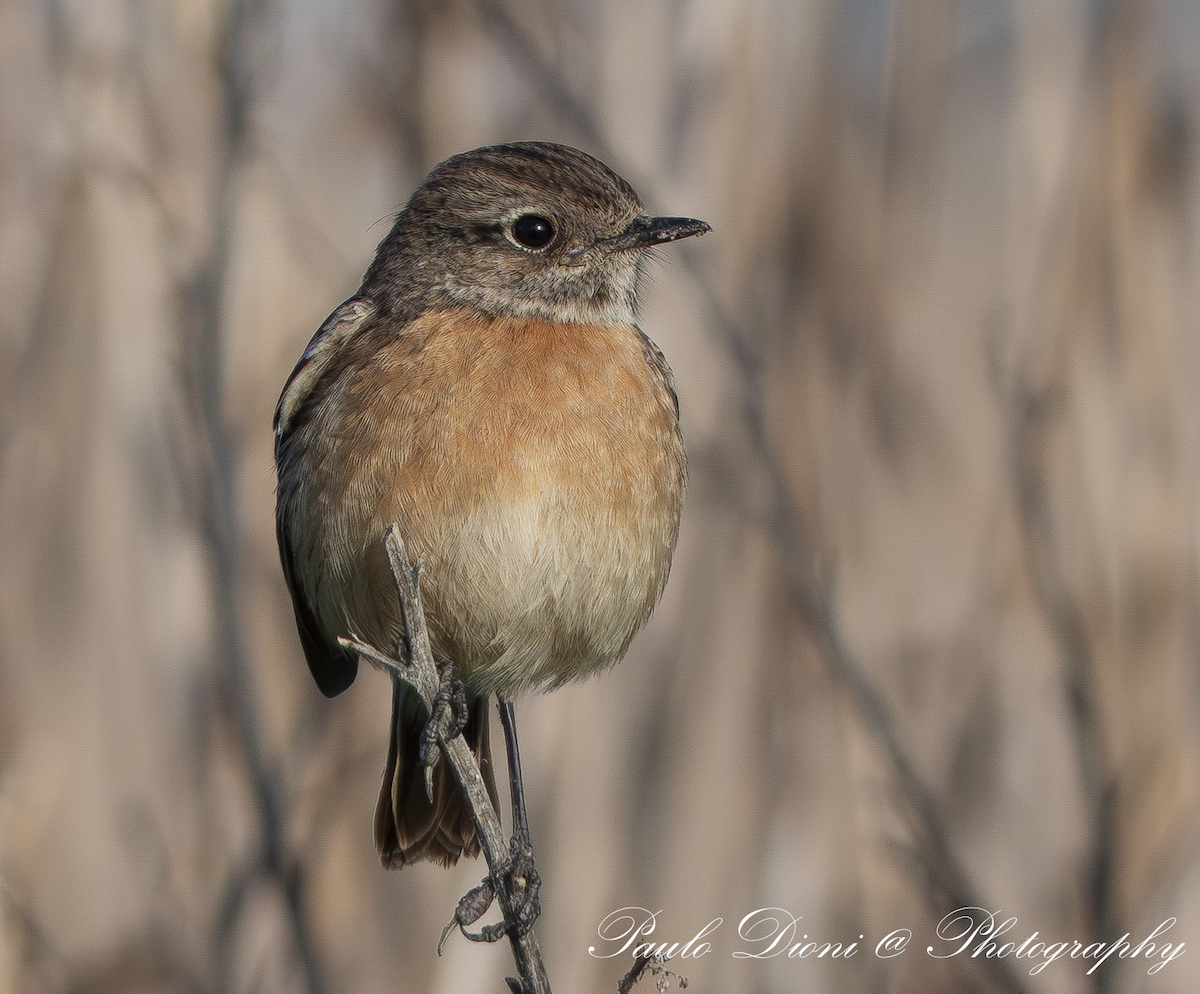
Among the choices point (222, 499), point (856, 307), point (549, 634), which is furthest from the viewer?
point (856, 307)

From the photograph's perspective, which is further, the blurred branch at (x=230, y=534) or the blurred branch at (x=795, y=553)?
the blurred branch at (x=230, y=534)

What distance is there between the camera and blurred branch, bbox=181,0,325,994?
3.82m

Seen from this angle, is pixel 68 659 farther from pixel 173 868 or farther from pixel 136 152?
pixel 136 152

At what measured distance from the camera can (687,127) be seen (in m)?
4.10

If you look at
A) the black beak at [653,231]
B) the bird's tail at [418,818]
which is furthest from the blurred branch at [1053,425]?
the bird's tail at [418,818]

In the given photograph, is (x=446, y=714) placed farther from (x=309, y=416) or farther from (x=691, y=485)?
(x=691, y=485)

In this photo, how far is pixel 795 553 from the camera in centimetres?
357

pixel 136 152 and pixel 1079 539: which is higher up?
pixel 136 152

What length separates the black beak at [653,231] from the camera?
2.87 m

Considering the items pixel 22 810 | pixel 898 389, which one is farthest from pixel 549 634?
pixel 22 810

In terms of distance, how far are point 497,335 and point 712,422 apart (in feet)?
5.08

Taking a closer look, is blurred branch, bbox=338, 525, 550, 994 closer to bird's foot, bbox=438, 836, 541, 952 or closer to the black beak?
bird's foot, bbox=438, 836, 541, 952

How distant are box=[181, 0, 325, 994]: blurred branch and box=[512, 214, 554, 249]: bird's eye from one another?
1.23 metres

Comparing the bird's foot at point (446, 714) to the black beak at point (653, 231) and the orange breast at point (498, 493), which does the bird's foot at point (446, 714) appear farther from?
the black beak at point (653, 231)
